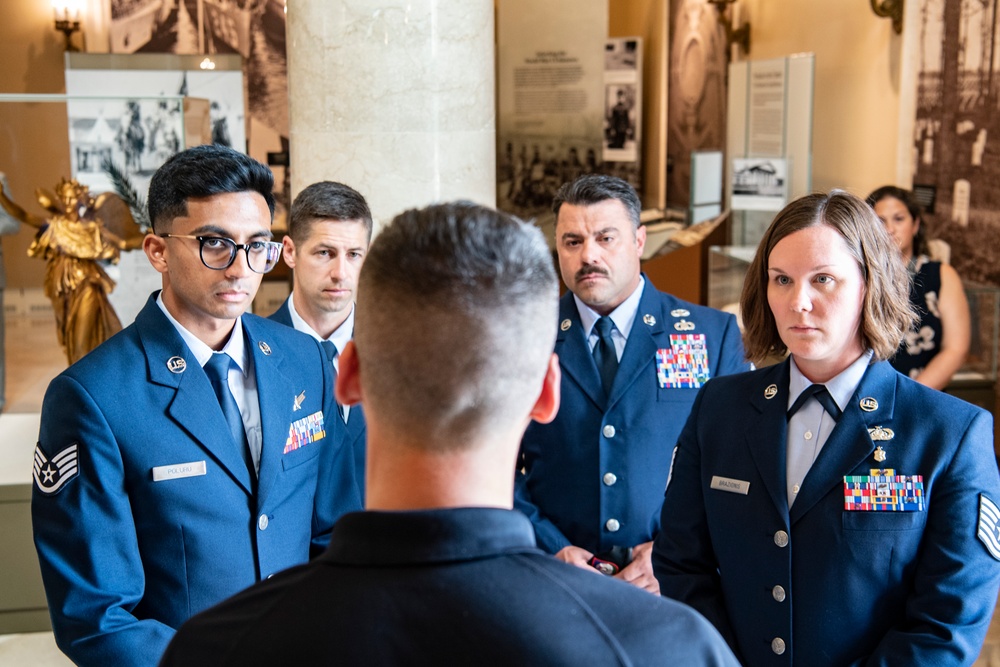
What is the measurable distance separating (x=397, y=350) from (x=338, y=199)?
2.39 metres

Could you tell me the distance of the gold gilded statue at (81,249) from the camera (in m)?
4.95

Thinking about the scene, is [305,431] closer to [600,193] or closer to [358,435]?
[358,435]

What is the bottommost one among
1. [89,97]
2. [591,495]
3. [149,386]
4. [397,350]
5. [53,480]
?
[591,495]

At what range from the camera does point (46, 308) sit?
5.14 metres

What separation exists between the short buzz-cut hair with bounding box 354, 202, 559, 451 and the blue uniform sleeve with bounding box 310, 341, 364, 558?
1.37 meters

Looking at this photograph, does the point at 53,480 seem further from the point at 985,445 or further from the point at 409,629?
the point at 985,445

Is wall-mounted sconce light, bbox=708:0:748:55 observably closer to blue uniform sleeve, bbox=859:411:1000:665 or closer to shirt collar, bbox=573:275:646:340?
shirt collar, bbox=573:275:646:340

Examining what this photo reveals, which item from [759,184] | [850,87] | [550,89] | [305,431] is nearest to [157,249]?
[305,431]

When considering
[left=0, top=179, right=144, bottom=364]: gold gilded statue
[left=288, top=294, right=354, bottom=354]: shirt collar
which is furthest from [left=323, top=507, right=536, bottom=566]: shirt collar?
[left=0, top=179, right=144, bottom=364]: gold gilded statue

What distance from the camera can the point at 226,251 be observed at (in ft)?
7.38

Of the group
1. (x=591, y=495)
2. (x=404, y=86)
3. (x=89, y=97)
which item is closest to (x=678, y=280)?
(x=404, y=86)

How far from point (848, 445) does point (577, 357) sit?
4.04 feet

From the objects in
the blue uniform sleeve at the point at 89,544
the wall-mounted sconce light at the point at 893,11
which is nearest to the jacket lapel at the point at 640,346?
the blue uniform sleeve at the point at 89,544

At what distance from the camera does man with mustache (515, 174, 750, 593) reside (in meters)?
3.07
